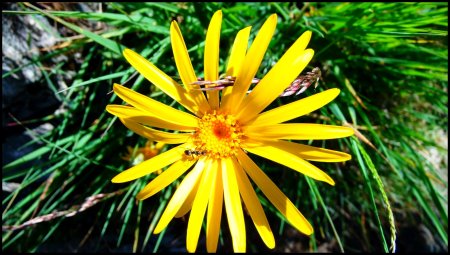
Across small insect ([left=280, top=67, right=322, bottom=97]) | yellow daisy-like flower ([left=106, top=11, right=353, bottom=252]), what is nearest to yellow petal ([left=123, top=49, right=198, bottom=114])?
yellow daisy-like flower ([left=106, top=11, right=353, bottom=252])

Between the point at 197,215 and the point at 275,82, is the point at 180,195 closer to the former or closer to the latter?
the point at 197,215

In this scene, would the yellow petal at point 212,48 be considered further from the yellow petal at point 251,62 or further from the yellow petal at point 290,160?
the yellow petal at point 290,160

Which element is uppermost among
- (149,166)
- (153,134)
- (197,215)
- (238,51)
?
(238,51)

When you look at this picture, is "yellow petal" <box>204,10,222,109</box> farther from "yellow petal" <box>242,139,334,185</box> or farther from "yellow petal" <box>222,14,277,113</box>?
"yellow petal" <box>242,139,334,185</box>

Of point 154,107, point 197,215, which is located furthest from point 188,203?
point 154,107

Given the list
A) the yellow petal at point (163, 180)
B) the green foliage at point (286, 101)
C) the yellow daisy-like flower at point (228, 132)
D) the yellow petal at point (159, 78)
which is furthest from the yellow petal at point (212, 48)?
the green foliage at point (286, 101)
